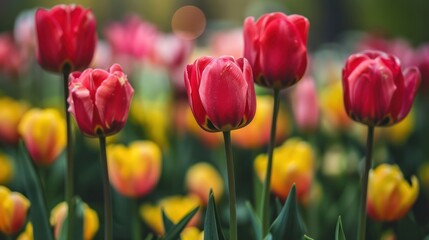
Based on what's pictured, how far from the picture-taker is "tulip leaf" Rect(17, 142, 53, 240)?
3.84ft

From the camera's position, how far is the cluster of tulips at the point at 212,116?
1.02 meters

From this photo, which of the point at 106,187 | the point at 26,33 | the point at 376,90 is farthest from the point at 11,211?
the point at 26,33

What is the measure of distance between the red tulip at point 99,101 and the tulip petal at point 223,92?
113 millimetres

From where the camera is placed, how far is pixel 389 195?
1307mm

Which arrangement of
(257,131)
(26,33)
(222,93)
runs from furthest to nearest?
(26,33) < (257,131) < (222,93)

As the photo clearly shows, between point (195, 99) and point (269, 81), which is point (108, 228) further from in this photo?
point (269, 81)

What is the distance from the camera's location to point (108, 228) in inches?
41.9

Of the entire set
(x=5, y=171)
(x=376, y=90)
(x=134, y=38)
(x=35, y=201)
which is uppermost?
(x=376, y=90)

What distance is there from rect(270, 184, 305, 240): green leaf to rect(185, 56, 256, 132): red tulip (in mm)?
144

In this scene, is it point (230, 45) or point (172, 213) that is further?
point (230, 45)

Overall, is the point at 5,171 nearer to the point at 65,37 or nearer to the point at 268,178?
the point at 65,37

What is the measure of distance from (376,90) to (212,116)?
251 mm

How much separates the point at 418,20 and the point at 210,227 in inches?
118

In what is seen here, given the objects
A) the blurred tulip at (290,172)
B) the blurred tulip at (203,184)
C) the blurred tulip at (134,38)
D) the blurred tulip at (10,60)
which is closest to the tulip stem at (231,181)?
the blurred tulip at (290,172)
